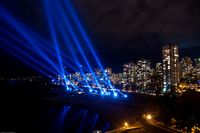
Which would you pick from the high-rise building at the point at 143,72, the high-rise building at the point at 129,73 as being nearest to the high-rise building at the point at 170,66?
the high-rise building at the point at 143,72

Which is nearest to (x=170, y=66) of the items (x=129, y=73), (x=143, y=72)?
(x=143, y=72)

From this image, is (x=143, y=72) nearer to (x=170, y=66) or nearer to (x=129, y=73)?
(x=129, y=73)

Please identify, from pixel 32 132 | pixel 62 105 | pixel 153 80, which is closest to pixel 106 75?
pixel 153 80

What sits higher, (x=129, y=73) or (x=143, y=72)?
(x=143, y=72)

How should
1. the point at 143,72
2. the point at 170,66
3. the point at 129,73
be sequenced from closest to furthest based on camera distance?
the point at 170,66, the point at 143,72, the point at 129,73

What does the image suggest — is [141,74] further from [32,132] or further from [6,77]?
[6,77]

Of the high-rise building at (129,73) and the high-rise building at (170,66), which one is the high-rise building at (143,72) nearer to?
the high-rise building at (129,73)
